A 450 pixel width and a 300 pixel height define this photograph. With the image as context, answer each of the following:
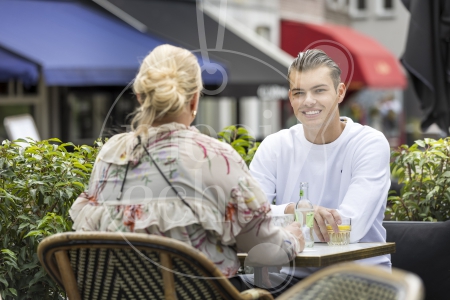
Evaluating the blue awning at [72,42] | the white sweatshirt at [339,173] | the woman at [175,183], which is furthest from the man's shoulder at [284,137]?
the blue awning at [72,42]

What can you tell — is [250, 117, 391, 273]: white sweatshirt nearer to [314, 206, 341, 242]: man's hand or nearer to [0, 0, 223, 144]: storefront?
[314, 206, 341, 242]: man's hand

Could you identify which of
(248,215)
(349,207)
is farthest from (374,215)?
(248,215)

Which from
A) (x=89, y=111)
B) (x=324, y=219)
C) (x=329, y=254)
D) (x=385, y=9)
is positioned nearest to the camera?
(x=329, y=254)

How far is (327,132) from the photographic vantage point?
3.55 metres

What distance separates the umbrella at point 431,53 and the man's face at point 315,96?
275 cm

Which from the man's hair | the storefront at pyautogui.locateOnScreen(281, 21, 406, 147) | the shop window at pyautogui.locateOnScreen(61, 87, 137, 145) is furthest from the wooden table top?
the storefront at pyautogui.locateOnScreen(281, 21, 406, 147)

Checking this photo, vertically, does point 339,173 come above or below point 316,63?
below

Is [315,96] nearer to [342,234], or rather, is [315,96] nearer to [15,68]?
[342,234]

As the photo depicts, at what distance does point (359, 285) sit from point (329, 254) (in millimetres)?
948

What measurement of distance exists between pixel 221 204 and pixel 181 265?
0.29 m

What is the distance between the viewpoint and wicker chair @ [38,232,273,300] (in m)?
2.35

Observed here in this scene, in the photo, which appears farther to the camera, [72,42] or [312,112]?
[72,42]

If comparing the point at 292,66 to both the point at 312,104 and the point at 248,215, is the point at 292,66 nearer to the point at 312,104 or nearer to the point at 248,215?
the point at 312,104

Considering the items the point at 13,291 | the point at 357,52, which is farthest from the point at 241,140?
the point at 357,52
